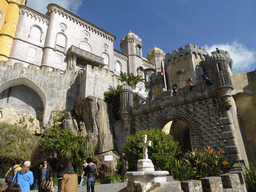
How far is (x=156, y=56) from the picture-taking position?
1777 inches

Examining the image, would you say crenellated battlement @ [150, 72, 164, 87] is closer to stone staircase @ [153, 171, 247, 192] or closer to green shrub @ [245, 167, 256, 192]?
green shrub @ [245, 167, 256, 192]

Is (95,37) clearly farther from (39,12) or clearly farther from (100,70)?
(100,70)

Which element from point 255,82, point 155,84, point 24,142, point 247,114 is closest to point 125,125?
point 24,142

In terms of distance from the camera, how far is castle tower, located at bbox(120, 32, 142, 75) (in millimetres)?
39919

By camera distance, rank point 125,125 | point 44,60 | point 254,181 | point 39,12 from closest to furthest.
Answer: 1. point 254,181
2. point 125,125
3. point 44,60
4. point 39,12

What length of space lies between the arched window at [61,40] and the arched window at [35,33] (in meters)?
2.76

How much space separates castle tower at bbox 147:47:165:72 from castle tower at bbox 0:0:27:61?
29107 millimetres

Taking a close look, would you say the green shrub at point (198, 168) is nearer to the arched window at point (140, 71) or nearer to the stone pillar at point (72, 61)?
the stone pillar at point (72, 61)

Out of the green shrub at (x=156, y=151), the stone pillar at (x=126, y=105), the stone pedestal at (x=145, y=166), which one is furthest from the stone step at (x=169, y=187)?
the stone pillar at (x=126, y=105)

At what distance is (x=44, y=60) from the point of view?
27859 millimetres

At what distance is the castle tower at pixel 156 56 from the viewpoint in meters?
44.6

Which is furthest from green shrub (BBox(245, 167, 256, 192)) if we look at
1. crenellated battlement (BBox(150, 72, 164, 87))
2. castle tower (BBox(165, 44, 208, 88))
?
crenellated battlement (BBox(150, 72, 164, 87))

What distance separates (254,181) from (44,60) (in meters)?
28.6

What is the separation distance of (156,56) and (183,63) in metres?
18.2
